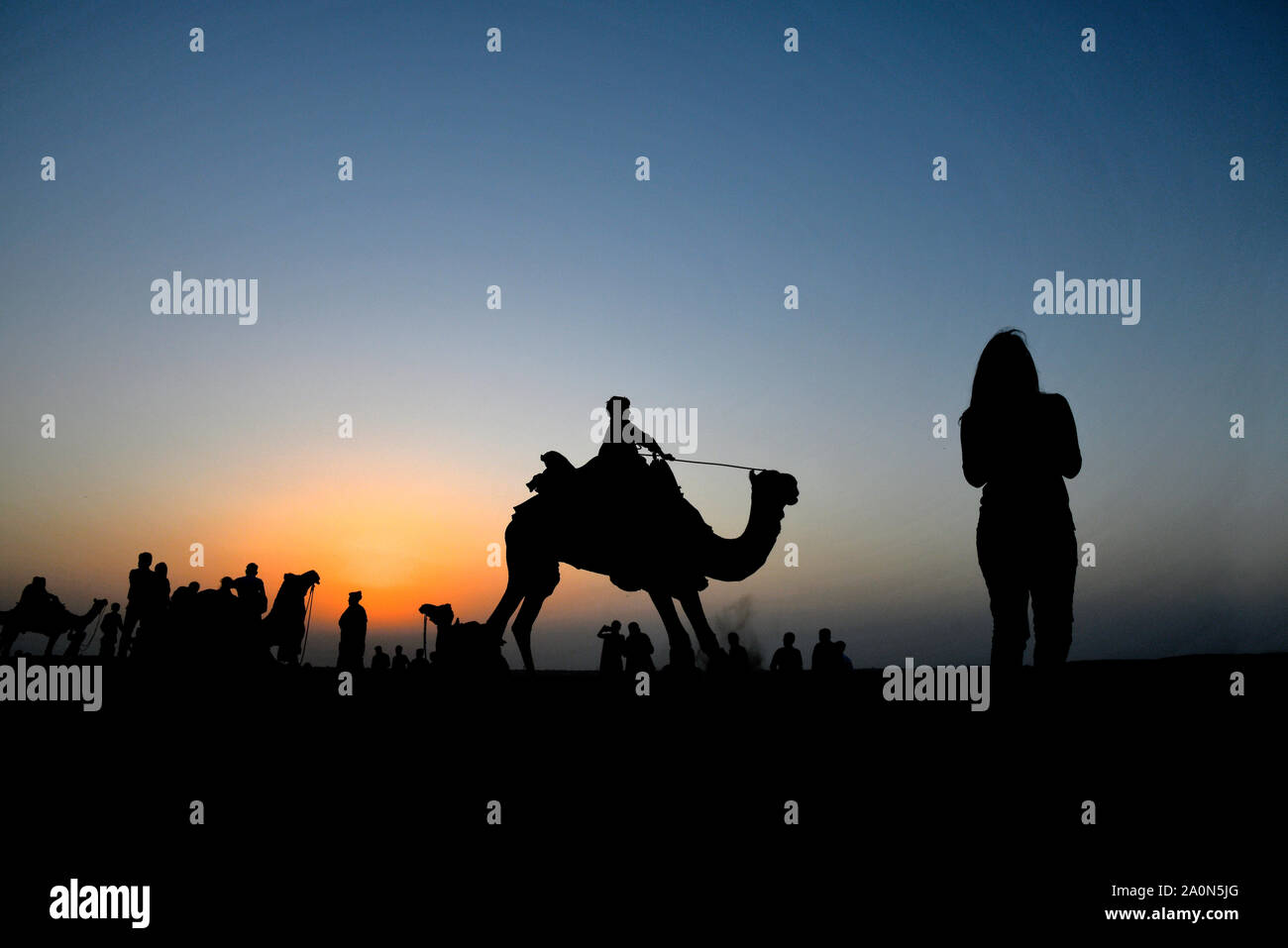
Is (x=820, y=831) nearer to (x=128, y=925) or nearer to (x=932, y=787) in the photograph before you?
(x=932, y=787)

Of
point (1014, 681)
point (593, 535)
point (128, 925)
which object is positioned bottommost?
point (128, 925)

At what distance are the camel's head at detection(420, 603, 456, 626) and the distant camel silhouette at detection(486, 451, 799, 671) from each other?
3.21 ft

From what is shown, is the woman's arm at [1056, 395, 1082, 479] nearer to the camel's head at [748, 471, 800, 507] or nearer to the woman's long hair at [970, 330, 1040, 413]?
the woman's long hair at [970, 330, 1040, 413]

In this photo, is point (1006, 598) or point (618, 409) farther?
point (618, 409)

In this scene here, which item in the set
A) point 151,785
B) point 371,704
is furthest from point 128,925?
point 371,704

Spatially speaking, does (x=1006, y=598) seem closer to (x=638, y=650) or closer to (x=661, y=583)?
(x=661, y=583)

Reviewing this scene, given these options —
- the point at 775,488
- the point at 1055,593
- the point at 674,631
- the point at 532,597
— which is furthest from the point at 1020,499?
the point at 532,597

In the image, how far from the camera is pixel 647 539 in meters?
10.9

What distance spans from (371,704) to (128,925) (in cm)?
596

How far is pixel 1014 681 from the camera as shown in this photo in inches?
219

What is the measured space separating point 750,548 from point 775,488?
0.78 meters

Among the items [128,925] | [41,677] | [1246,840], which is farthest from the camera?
[41,677]

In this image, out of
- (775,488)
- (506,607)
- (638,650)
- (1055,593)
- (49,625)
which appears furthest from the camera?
(49,625)

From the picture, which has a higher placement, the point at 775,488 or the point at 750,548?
the point at 775,488
